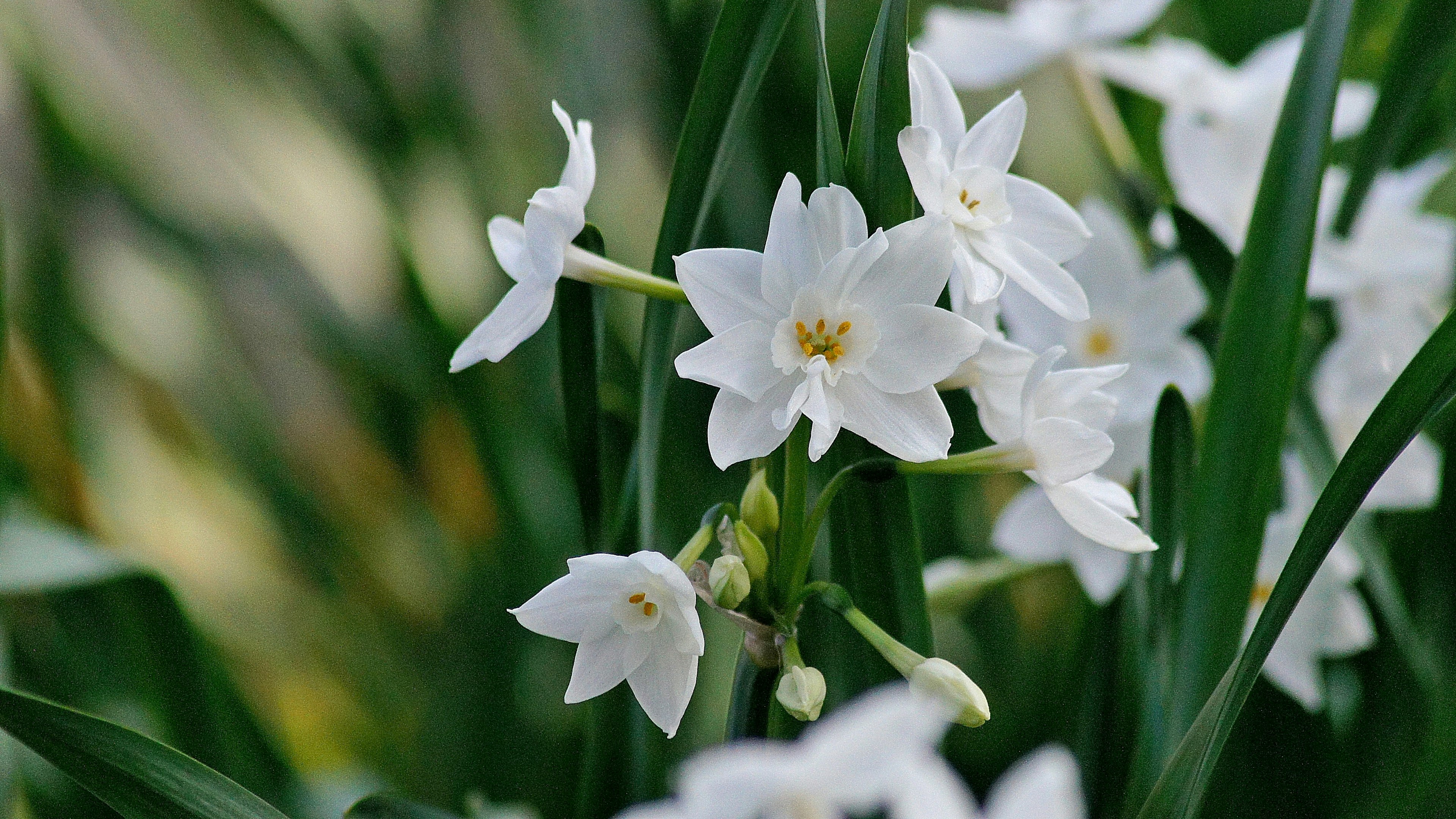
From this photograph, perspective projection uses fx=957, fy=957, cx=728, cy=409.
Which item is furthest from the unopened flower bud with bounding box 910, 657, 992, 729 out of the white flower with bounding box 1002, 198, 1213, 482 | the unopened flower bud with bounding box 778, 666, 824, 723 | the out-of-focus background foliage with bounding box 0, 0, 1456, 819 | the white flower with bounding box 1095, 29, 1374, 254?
the white flower with bounding box 1095, 29, 1374, 254

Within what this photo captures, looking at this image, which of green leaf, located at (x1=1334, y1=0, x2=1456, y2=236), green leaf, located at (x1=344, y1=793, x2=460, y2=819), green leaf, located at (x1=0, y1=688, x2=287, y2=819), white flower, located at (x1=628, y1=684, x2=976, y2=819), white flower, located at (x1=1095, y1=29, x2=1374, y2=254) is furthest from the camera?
white flower, located at (x1=1095, y1=29, x2=1374, y2=254)

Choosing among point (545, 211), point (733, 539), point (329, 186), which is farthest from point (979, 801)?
point (329, 186)

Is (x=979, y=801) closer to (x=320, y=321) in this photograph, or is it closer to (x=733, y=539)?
(x=733, y=539)

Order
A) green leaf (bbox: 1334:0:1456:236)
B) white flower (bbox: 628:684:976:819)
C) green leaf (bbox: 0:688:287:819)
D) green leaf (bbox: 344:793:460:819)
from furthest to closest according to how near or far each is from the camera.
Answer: green leaf (bbox: 1334:0:1456:236) → green leaf (bbox: 344:793:460:819) → green leaf (bbox: 0:688:287:819) → white flower (bbox: 628:684:976:819)

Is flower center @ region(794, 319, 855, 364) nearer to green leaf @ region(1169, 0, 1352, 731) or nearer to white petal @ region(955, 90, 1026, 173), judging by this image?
white petal @ region(955, 90, 1026, 173)

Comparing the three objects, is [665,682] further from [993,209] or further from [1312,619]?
[1312,619]

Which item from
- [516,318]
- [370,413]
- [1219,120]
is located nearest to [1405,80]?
[1219,120]

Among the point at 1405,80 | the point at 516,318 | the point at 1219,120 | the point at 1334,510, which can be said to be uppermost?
the point at 1219,120
